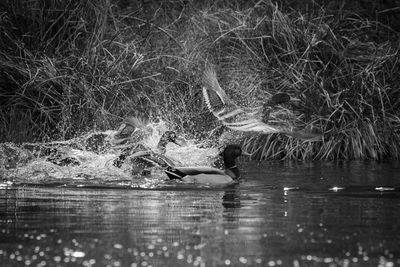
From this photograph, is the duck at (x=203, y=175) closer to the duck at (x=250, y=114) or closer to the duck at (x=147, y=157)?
the duck at (x=250, y=114)

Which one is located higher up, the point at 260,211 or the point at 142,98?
the point at 142,98

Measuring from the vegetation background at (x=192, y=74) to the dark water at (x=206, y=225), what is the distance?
394 centimetres

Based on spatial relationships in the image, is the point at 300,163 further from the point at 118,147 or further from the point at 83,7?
the point at 83,7

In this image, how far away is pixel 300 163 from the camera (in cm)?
1822

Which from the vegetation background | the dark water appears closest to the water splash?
the vegetation background

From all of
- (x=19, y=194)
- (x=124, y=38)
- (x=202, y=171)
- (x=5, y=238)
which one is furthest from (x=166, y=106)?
(x=5, y=238)

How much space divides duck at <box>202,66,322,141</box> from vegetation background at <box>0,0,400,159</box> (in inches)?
12.7

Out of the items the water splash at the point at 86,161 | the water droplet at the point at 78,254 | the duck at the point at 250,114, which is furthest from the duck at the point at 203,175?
the water droplet at the point at 78,254

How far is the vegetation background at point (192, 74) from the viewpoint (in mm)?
Answer: 18438

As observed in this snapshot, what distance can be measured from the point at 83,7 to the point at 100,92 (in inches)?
75.5

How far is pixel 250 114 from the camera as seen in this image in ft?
57.7

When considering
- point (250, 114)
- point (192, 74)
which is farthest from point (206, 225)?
point (192, 74)

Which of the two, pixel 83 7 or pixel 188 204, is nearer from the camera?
pixel 188 204

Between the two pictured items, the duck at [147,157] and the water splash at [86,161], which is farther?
the duck at [147,157]
